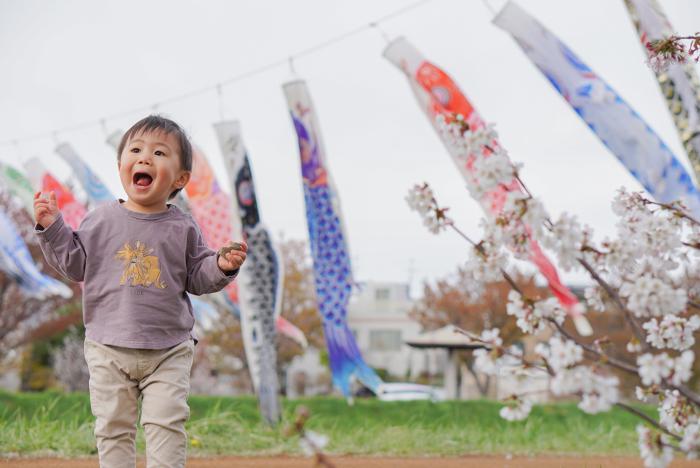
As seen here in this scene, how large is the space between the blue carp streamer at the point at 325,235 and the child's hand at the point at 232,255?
197 inches

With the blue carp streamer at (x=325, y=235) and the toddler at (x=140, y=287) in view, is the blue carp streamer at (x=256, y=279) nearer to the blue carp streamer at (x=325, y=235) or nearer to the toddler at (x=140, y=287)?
the blue carp streamer at (x=325, y=235)

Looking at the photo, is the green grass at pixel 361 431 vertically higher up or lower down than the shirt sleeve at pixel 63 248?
lower down

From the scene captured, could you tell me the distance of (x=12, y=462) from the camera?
4164mm

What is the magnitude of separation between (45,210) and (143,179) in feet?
1.05

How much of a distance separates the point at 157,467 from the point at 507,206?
135cm

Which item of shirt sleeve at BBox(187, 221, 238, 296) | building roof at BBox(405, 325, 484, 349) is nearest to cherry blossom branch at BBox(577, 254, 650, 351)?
shirt sleeve at BBox(187, 221, 238, 296)

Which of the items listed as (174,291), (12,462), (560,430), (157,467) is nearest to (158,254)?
(174,291)

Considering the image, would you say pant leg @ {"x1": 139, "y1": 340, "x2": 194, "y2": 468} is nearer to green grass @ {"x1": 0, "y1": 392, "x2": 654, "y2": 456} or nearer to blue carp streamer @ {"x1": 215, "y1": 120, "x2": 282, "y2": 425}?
green grass @ {"x1": 0, "y1": 392, "x2": 654, "y2": 456}

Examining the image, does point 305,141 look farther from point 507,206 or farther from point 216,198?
point 507,206

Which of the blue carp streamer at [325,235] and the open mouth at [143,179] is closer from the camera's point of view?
the open mouth at [143,179]

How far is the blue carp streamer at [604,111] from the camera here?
4.68m

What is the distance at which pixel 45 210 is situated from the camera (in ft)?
7.45

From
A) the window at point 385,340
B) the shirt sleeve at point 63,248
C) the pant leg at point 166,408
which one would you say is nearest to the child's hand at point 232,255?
the pant leg at point 166,408

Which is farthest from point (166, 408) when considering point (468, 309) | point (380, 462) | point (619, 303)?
point (468, 309)
